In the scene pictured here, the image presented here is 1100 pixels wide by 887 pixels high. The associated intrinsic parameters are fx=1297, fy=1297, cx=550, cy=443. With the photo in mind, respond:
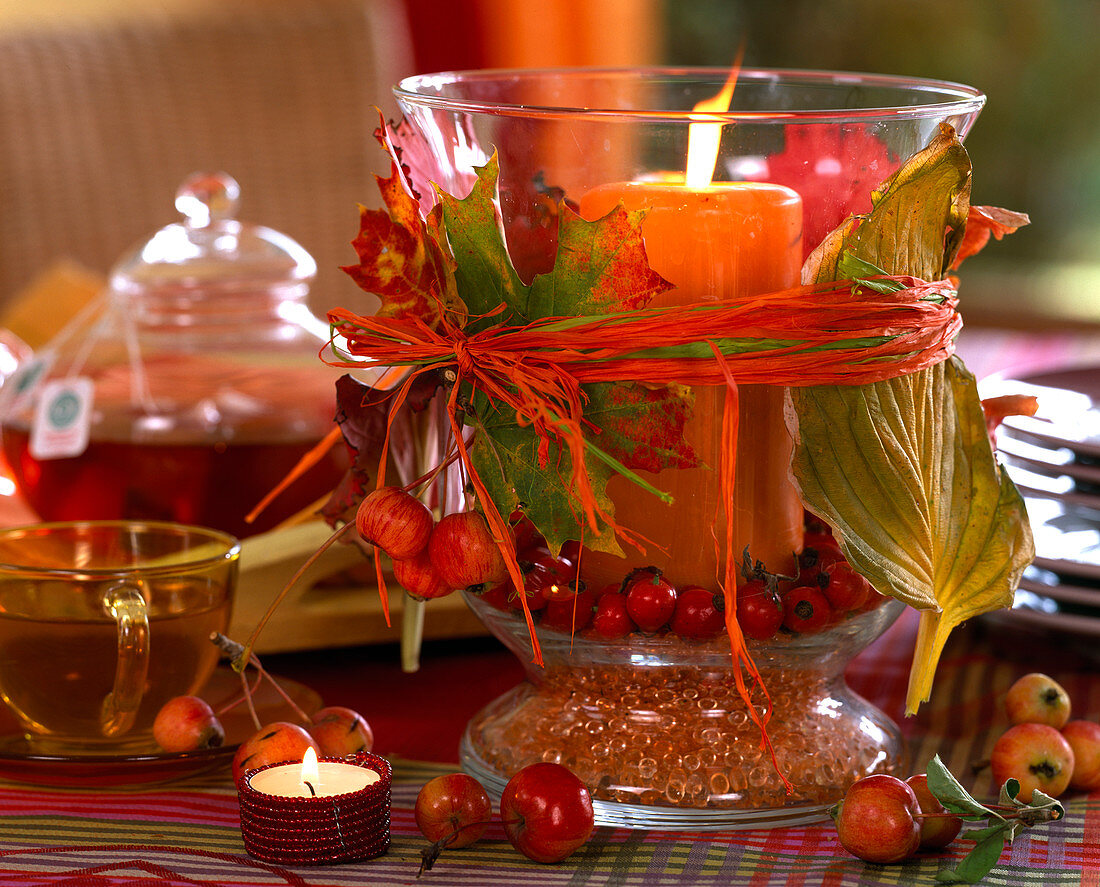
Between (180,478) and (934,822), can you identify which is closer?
(934,822)

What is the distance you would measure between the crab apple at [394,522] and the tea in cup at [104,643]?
0.39 feet

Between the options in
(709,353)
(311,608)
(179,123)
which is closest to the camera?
(709,353)

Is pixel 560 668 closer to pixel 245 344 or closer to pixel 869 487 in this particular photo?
pixel 869 487

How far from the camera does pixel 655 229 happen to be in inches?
18.1

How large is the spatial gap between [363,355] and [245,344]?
400 millimetres

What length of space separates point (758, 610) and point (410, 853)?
151mm

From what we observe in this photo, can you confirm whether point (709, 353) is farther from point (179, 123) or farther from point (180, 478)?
point (179, 123)

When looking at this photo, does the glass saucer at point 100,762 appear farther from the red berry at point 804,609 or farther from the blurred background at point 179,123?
the blurred background at point 179,123

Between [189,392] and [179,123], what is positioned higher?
[179,123]

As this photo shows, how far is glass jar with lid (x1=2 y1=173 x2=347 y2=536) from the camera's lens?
77cm

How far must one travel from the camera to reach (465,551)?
1.46 feet

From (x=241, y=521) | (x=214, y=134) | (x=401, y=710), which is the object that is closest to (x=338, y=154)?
(x=214, y=134)

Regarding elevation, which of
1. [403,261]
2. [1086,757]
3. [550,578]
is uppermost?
[403,261]

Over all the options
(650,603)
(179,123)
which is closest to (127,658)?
(650,603)
